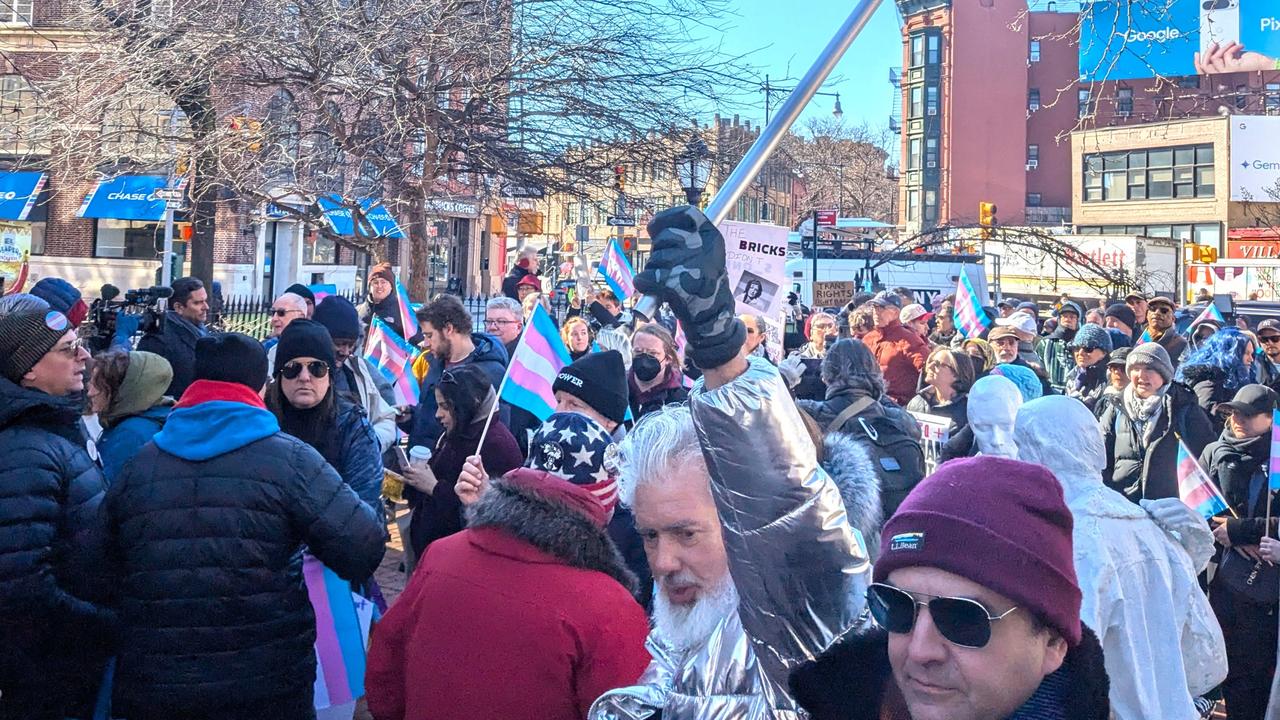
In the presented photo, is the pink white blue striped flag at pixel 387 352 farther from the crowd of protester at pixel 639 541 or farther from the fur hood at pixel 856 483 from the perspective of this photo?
→ the fur hood at pixel 856 483

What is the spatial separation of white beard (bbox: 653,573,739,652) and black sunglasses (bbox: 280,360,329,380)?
267 cm

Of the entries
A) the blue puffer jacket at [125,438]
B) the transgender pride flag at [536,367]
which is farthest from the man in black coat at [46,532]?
the transgender pride flag at [536,367]

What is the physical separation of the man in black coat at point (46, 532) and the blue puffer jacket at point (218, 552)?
25 centimetres

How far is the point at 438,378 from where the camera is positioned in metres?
6.16

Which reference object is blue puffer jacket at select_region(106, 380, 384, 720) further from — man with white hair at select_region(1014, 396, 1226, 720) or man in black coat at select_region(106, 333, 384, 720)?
man with white hair at select_region(1014, 396, 1226, 720)

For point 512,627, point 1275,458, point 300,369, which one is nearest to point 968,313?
point 1275,458

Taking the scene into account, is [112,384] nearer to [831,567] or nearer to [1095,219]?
[831,567]

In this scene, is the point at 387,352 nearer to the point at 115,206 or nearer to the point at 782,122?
the point at 782,122

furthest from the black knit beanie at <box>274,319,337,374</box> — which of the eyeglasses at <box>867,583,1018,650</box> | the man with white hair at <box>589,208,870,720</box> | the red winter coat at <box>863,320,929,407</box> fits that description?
the red winter coat at <box>863,320,929,407</box>

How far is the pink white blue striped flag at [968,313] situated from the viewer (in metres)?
13.3

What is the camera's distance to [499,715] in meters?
2.65

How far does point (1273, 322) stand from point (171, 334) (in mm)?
9559

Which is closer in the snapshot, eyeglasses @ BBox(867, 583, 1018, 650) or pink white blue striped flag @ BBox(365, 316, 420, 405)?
eyeglasses @ BBox(867, 583, 1018, 650)

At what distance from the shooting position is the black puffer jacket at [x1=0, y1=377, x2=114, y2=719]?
137 inches
